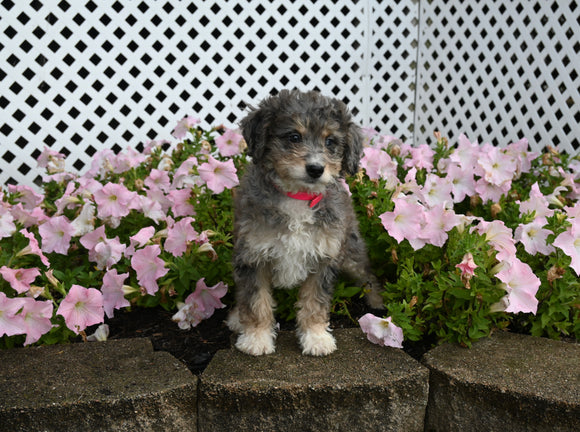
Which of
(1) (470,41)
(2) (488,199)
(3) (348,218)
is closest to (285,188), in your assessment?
(3) (348,218)

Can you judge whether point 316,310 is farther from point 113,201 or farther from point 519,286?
point 113,201

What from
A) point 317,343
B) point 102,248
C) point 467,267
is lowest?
point 317,343

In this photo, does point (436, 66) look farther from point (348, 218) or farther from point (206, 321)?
point (206, 321)

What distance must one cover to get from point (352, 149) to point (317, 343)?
1089 millimetres

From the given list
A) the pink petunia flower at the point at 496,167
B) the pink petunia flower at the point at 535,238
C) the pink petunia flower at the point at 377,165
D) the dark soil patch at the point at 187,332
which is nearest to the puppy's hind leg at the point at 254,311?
the dark soil patch at the point at 187,332

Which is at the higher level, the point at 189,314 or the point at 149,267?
the point at 149,267

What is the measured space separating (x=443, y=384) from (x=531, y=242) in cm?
106

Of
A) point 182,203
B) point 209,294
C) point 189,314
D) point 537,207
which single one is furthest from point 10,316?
point 537,207

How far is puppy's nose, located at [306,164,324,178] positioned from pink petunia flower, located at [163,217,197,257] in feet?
3.04

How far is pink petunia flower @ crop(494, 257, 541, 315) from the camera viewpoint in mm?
2664

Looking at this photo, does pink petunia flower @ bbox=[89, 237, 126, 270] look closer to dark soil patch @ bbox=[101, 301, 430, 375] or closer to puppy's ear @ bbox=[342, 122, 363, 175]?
dark soil patch @ bbox=[101, 301, 430, 375]

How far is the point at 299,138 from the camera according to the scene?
276 cm

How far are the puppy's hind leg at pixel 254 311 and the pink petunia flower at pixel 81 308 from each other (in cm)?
76

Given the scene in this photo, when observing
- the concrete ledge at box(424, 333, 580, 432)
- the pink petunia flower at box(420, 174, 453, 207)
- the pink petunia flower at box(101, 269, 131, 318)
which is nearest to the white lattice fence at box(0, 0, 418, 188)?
the pink petunia flower at box(101, 269, 131, 318)
